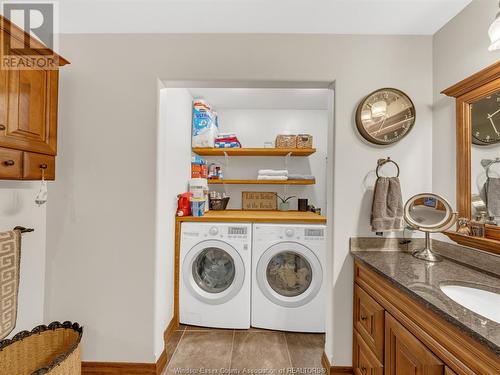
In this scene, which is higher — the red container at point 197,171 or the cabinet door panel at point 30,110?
the cabinet door panel at point 30,110

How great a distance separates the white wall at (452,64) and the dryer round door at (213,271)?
5.53ft

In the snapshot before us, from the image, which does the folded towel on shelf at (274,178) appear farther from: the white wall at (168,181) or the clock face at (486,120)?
the clock face at (486,120)

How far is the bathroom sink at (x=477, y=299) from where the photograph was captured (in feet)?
3.63

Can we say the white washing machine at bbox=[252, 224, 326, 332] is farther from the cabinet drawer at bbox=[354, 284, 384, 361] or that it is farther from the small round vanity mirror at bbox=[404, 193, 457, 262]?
the small round vanity mirror at bbox=[404, 193, 457, 262]

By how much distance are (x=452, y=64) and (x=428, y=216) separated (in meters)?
0.94

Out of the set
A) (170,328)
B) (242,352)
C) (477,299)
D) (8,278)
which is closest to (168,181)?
(8,278)

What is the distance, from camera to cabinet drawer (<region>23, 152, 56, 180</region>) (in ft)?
4.63

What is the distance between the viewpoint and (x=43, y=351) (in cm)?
159

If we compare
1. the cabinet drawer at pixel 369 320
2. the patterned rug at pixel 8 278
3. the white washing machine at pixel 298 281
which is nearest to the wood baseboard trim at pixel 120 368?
the patterned rug at pixel 8 278

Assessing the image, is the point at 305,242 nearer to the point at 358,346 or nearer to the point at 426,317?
the point at 358,346

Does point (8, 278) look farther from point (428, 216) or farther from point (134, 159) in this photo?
point (428, 216)

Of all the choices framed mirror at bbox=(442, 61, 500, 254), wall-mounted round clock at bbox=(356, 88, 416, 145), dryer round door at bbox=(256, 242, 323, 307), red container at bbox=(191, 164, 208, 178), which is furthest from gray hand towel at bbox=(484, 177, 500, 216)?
red container at bbox=(191, 164, 208, 178)

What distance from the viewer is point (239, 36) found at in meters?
1.79

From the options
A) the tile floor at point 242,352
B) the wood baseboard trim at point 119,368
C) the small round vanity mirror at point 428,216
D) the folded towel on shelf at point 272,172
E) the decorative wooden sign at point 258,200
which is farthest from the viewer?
the decorative wooden sign at point 258,200
